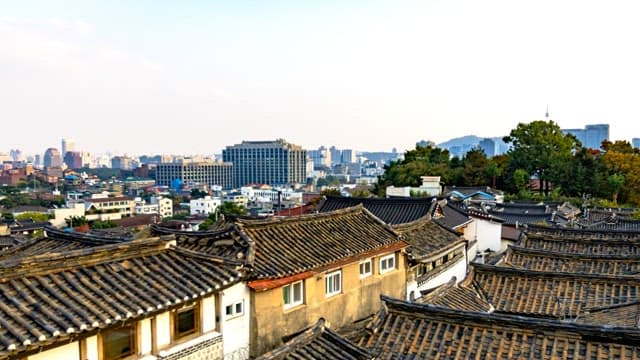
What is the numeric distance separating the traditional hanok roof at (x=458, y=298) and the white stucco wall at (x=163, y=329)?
587 centimetres

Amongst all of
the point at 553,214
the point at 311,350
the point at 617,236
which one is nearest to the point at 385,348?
the point at 311,350

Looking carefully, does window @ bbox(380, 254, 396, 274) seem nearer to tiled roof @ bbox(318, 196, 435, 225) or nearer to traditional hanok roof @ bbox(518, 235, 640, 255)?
traditional hanok roof @ bbox(518, 235, 640, 255)

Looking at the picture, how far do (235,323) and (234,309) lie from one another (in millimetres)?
287

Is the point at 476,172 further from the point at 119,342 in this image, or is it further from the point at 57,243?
the point at 119,342

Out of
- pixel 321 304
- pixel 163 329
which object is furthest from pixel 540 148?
pixel 163 329

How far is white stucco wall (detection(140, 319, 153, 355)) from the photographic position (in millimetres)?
7984

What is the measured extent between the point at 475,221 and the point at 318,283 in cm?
1772

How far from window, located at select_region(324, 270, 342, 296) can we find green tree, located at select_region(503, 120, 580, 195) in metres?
50.3

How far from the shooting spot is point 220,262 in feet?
31.0

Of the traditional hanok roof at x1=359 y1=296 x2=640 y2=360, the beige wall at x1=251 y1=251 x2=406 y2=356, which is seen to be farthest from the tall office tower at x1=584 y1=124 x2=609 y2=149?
the traditional hanok roof at x1=359 y1=296 x2=640 y2=360

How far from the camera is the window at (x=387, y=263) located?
48.8 feet

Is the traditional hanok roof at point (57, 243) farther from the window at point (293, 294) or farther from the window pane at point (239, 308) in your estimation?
the window at point (293, 294)

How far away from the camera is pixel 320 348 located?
28.7ft

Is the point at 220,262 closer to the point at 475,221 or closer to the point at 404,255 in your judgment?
the point at 404,255
